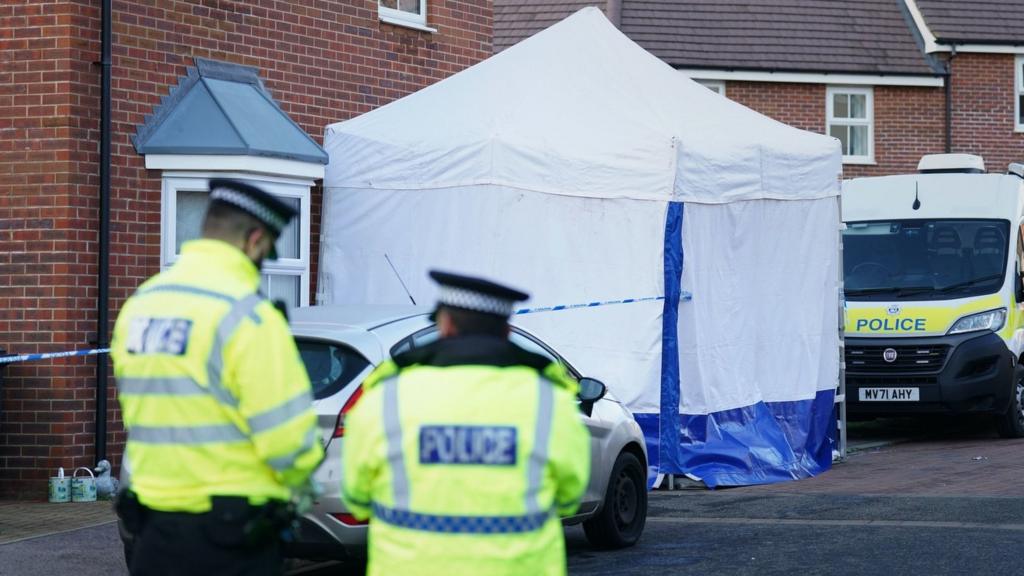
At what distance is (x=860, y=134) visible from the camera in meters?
30.1

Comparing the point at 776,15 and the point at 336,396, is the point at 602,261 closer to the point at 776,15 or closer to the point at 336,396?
the point at 336,396

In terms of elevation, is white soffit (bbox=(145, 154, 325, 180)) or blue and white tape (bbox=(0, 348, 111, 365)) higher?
white soffit (bbox=(145, 154, 325, 180))

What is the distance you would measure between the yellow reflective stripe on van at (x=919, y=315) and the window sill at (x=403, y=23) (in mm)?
5272

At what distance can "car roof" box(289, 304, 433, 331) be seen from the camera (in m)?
8.50

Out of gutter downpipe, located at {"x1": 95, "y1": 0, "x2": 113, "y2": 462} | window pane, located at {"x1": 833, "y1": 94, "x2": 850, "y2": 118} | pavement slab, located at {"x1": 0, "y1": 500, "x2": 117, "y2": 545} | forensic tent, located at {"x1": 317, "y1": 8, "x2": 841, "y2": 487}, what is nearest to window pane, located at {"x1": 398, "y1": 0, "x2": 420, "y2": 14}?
forensic tent, located at {"x1": 317, "y1": 8, "x2": 841, "y2": 487}

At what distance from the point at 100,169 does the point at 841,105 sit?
66.3 ft

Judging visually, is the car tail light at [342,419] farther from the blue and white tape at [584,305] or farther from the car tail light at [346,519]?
the blue and white tape at [584,305]

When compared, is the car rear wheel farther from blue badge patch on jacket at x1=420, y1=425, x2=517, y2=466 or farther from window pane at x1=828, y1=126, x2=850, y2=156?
window pane at x1=828, y1=126, x2=850, y2=156

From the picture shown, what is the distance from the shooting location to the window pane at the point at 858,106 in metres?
30.1

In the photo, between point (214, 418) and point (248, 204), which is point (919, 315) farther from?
point (214, 418)

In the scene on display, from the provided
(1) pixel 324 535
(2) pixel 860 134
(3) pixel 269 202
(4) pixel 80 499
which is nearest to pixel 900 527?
(1) pixel 324 535

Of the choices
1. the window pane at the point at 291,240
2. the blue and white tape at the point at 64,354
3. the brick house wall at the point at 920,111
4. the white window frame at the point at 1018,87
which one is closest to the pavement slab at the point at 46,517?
the blue and white tape at the point at 64,354

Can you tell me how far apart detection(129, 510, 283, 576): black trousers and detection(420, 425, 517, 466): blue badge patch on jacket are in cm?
68

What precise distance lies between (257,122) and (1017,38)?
2073 centimetres
